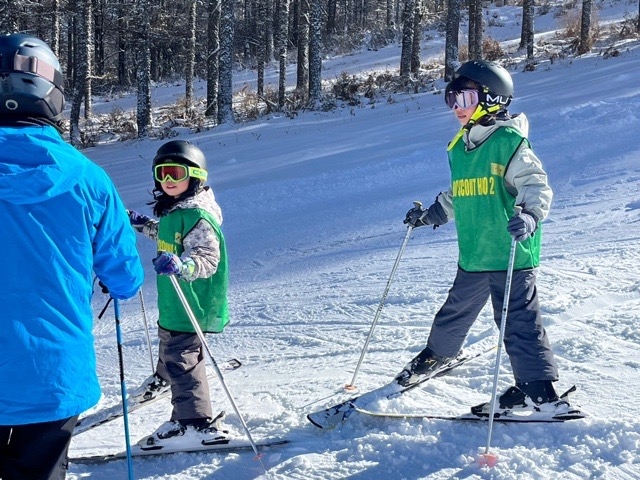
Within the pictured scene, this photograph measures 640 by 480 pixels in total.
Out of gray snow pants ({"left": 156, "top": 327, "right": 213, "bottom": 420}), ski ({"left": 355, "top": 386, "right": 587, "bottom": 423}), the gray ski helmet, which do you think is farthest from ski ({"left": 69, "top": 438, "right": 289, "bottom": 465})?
the gray ski helmet

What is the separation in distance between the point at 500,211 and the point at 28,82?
2.30 m

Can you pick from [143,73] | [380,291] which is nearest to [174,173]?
[380,291]

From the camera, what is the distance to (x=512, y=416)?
11.2 feet

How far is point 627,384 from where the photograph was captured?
3707 mm

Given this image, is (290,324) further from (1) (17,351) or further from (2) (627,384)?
(1) (17,351)

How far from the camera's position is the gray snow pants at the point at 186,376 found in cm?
349

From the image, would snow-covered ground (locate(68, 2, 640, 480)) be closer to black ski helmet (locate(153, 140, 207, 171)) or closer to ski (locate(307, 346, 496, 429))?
ski (locate(307, 346, 496, 429))

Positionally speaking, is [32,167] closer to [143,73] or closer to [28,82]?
[28,82]

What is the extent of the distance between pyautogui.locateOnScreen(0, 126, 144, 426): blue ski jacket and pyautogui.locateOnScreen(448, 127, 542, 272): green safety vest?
78.7 inches

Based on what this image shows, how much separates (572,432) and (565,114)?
8.40 m

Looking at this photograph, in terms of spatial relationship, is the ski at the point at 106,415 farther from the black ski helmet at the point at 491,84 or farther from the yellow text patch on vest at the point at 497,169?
the black ski helmet at the point at 491,84

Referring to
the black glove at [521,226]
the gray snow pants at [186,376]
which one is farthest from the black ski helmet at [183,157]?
the black glove at [521,226]

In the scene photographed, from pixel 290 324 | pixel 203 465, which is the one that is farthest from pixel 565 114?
pixel 203 465

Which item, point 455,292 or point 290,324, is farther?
point 290,324
